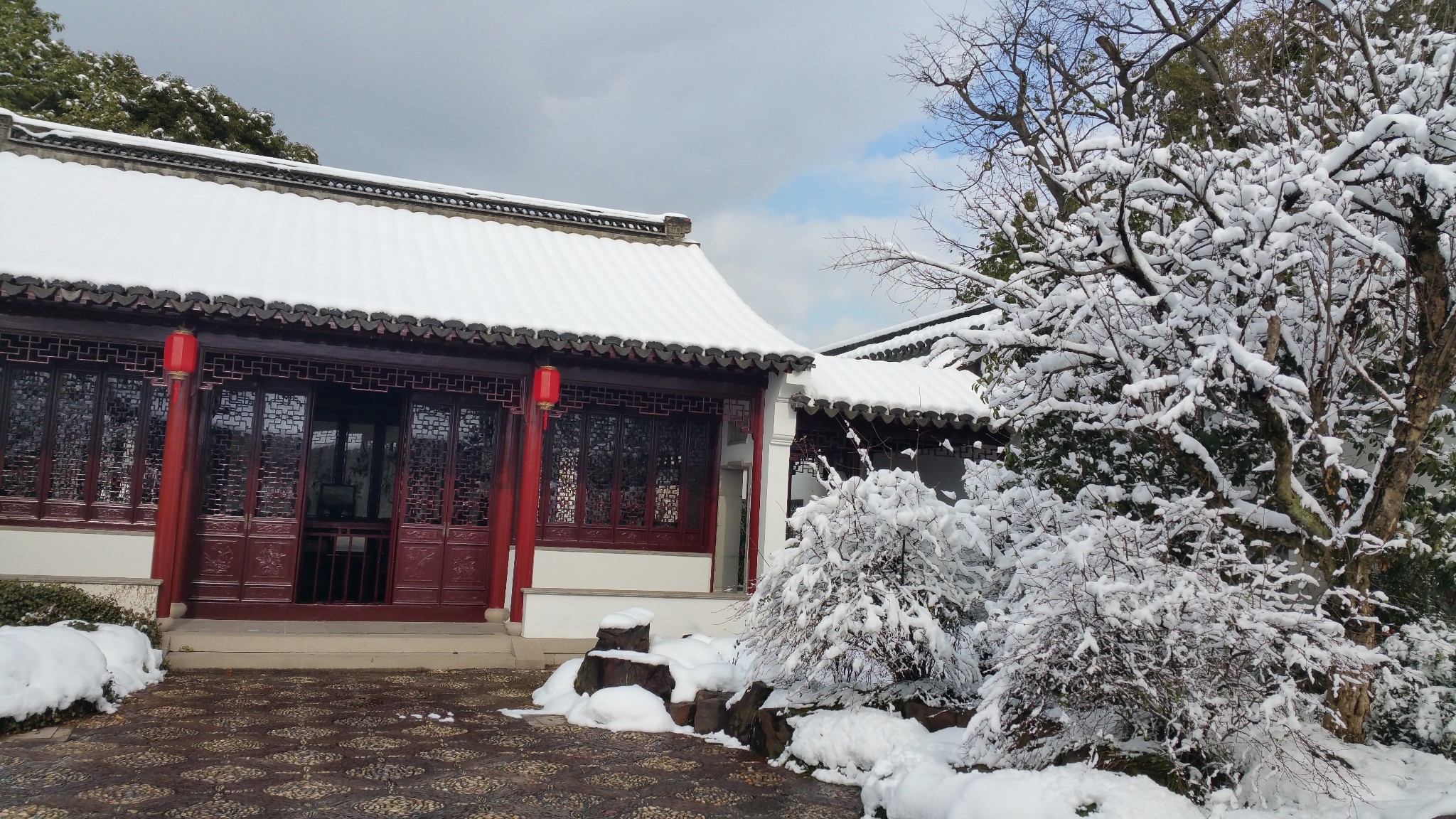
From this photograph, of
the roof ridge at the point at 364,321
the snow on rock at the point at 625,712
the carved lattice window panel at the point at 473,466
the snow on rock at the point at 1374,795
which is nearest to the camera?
the snow on rock at the point at 1374,795

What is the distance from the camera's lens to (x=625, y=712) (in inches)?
256

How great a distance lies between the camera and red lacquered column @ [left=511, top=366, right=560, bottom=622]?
904cm

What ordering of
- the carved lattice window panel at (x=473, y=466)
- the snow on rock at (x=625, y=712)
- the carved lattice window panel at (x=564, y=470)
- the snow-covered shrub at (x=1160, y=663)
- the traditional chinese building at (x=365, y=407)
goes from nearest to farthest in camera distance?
the snow-covered shrub at (x=1160, y=663), the snow on rock at (x=625, y=712), the traditional chinese building at (x=365, y=407), the carved lattice window panel at (x=473, y=466), the carved lattice window panel at (x=564, y=470)

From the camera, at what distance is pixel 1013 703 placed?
455 cm

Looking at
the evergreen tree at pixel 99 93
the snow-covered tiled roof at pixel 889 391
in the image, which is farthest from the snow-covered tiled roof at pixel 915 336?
the evergreen tree at pixel 99 93

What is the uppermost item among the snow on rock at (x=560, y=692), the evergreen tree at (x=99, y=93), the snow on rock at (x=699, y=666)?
the evergreen tree at (x=99, y=93)

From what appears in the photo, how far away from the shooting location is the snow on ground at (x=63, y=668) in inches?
219

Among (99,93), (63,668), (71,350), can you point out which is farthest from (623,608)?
(99,93)

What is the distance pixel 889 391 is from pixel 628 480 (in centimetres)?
284

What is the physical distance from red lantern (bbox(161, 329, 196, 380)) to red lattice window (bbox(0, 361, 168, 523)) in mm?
685

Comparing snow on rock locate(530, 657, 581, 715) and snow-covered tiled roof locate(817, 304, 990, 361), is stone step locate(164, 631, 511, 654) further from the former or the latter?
snow-covered tiled roof locate(817, 304, 990, 361)

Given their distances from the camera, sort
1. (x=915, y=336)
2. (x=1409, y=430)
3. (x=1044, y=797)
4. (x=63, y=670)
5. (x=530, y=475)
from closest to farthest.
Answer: (x=1044, y=797)
(x=1409, y=430)
(x=63, y=670)
(x=530, y=475)
(x=915, y=336)

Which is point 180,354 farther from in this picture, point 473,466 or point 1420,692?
point 1420,692

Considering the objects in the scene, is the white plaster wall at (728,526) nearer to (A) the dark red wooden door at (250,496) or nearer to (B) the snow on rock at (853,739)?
(A) the dark red wooden door at (250,496)
